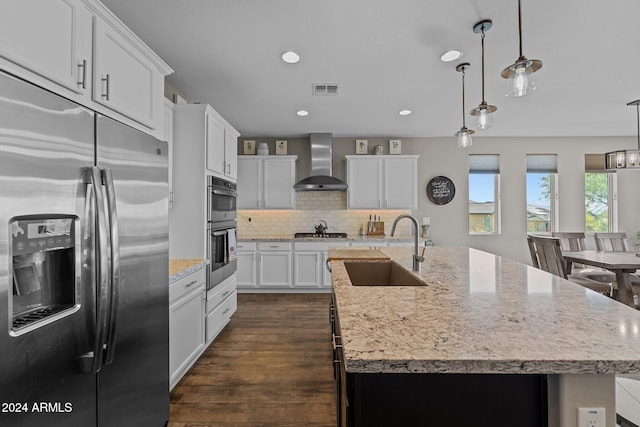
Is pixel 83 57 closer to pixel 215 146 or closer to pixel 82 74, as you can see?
pixel 82 74

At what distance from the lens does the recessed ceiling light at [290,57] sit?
2.63m

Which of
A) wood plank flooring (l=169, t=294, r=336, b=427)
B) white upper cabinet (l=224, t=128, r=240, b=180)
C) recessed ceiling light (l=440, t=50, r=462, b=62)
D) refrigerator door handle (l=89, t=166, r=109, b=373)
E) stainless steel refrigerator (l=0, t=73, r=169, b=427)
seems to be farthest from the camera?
white upper cabinet (l=224, t=128, r=240, b=180)

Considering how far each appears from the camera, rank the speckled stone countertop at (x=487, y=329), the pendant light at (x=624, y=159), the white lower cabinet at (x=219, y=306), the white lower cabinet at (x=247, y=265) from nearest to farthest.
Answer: the speckled stone countertop at (x=487, y=329), the white lower cabinet at (x=219, y=306), the pendant light at (x=624, y=159), the white lower cabinet at (x=247, y=265)

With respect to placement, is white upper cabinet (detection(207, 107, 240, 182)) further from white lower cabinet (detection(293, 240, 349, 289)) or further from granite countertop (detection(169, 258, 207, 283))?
white lower cabinet (detection(293, 240, 349, 289))

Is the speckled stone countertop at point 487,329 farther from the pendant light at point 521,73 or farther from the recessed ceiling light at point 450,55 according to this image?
the recessed ceiling light at point 450,55

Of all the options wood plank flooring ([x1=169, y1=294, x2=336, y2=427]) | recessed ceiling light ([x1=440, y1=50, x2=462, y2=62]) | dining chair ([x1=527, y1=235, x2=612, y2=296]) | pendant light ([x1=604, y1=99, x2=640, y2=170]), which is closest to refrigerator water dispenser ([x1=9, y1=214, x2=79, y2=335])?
wood plank flooring ([x1=169, y1=294, x2=336, y2=427])

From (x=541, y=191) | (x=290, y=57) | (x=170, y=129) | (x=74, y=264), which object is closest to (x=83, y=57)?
(x=74, y=264)

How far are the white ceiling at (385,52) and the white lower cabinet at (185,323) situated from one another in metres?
1.81

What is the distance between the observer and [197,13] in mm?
2096

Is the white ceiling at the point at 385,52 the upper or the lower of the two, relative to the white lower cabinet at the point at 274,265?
upper

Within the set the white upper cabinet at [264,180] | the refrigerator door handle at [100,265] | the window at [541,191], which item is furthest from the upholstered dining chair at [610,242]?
the refrigerator door handle at [100,265]

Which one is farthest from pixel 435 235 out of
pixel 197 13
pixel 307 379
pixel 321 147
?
pixel 197 13

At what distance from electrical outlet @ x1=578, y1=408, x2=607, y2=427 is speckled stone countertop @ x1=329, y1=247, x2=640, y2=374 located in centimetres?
11

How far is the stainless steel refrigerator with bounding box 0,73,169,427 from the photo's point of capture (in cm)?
95
